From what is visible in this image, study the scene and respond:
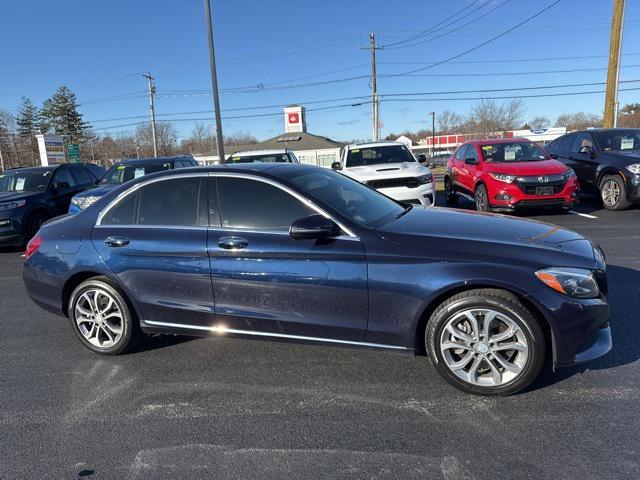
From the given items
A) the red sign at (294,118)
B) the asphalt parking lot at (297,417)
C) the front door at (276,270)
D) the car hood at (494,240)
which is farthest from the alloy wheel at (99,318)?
the red sign at (294,118)

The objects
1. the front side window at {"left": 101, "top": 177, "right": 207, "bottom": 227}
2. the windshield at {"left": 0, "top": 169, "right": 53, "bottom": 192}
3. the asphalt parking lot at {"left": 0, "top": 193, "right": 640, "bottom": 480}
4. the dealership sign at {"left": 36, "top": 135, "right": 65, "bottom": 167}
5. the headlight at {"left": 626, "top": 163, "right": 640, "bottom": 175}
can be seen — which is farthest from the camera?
the dealership sign at {"left": 36, "top": 135, "right": 65, "bottom": 167}

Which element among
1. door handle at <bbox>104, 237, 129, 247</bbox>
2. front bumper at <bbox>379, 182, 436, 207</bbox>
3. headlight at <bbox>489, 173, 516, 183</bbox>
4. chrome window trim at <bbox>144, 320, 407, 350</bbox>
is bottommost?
chrome window trim at <bbox>144, 320, 407, 350</bbox>

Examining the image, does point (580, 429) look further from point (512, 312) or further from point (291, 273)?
point (291, 273)

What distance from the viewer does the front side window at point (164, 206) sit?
3.78 m

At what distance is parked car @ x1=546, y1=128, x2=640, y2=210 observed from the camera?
927 cm

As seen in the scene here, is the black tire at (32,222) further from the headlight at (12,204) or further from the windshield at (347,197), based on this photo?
the windshield at (347,197)

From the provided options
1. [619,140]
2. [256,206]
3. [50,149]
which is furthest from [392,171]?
[50,149]

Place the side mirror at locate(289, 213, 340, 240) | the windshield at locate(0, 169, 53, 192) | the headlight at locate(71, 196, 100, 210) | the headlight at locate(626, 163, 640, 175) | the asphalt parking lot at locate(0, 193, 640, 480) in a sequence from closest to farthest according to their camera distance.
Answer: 1. the asphalt parking lot at locate(0, 193, 640, 480)
2. the side mirror at locate(289, 213, 340, 240)
3. the headlight at locate(71, 196, 100, 210)
4. the headlight at locate(626, 163, 640, 175)
5. the windshield at locate(0, 169, 53, 192)

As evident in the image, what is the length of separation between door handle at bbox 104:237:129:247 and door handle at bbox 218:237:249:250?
0.93 metres

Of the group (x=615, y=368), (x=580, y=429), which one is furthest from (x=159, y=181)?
(x=615, y=368)

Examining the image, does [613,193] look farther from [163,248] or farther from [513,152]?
[163,248]

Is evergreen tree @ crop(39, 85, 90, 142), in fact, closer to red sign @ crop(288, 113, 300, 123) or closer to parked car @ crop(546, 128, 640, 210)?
red sign @ crop(288, 113, 300, 123)

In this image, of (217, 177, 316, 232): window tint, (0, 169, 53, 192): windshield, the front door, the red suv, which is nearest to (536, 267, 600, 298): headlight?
the front door

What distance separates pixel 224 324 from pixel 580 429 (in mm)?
2540
